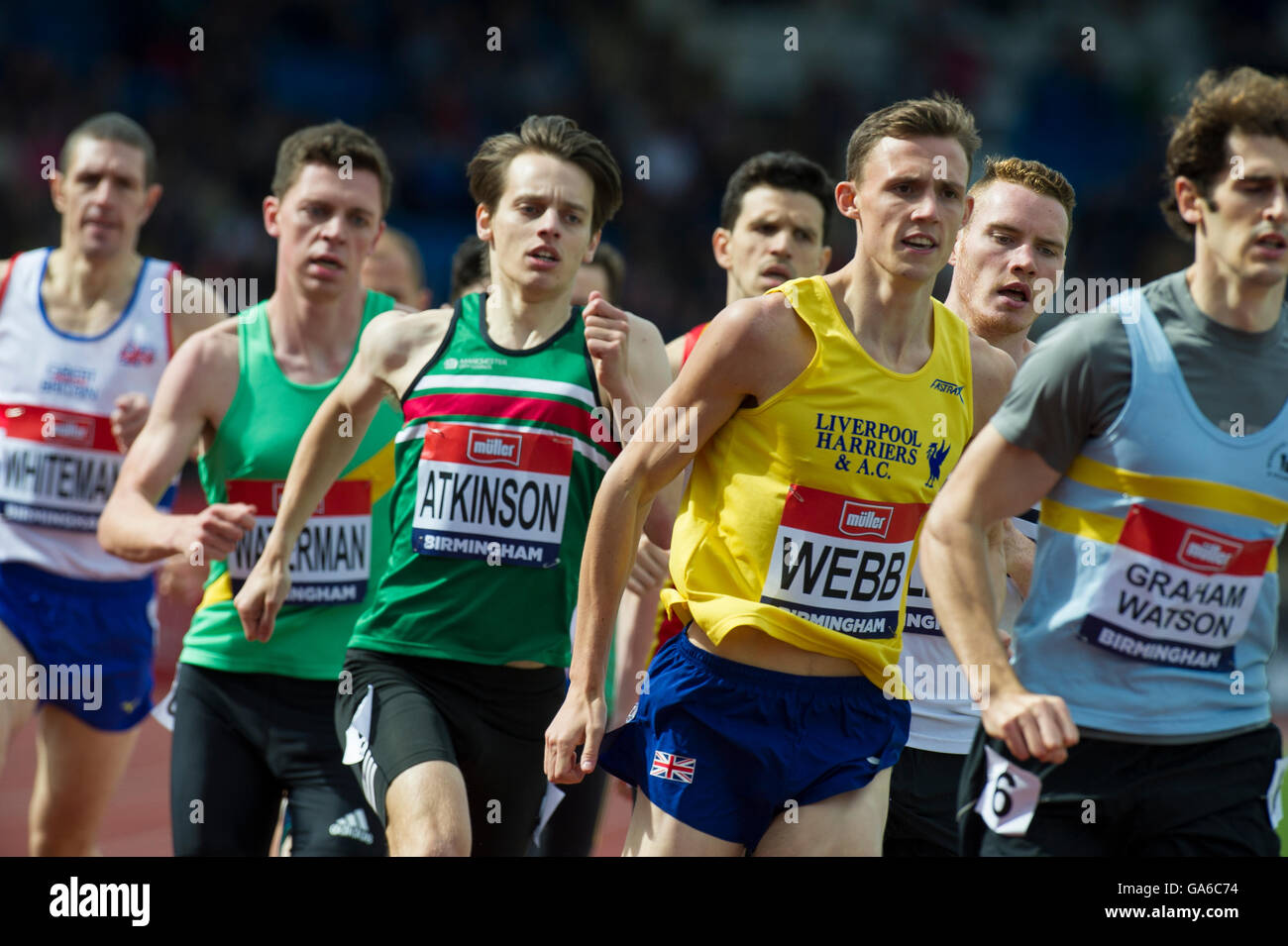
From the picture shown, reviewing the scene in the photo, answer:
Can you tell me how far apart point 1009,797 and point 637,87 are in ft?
52.2

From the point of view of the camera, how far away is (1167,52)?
62.2 feet

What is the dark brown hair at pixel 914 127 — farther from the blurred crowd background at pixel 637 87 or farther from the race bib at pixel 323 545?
the blurred crowd background at pixel 637 87

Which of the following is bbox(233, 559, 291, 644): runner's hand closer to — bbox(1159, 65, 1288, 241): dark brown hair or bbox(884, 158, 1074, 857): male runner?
bbox(884, 158, 1074, 857): male runner

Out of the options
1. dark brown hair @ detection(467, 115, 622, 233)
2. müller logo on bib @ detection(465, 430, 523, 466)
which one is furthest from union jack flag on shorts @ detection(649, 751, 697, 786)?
dark brown hair @ detection(467, 115, 622, 233)

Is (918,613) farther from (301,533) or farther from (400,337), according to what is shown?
(301,533)

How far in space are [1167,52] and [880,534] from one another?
1679 cm

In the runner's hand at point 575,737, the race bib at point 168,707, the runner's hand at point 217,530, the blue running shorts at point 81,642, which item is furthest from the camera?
the blue running shorts at point 81,642

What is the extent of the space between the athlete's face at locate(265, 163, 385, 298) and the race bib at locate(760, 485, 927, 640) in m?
2.22

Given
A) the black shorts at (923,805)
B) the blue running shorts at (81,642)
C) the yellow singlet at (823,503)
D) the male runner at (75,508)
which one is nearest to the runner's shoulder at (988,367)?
the yellow singlet at (823,503)

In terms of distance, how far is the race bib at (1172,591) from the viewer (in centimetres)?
322

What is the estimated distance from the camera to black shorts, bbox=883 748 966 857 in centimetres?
453

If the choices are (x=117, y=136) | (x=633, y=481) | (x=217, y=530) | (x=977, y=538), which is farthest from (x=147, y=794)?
(x=977, y=538)

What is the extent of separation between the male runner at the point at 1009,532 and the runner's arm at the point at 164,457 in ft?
6.66
